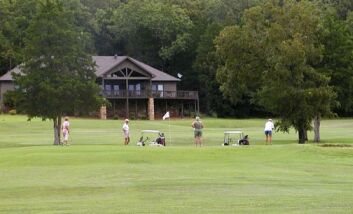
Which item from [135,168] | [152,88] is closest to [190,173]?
[135,168]

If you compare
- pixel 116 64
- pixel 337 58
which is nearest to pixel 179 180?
pixel 337 58

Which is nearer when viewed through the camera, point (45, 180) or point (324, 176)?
point (45, 180)

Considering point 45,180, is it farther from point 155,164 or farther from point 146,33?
point 146,33

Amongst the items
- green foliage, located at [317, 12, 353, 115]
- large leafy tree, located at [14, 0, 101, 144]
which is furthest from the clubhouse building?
large leafy tree, located at [14, 0, 101, 144]

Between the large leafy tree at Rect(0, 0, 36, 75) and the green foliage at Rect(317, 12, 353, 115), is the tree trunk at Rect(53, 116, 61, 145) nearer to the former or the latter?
the green foliage at Rect(317, 12, 353, 115)

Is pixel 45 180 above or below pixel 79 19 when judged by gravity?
below

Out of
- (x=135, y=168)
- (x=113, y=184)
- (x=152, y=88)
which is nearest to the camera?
(x=113, y=184)

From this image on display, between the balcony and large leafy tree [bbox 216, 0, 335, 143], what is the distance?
46.3 meters

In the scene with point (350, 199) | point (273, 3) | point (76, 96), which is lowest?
point (350, 199)

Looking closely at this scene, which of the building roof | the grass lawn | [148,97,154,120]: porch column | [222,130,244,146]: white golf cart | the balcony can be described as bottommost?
the grass lawn

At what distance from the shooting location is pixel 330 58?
58.2m

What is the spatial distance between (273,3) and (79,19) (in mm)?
69153

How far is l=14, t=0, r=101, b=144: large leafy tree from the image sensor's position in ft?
153

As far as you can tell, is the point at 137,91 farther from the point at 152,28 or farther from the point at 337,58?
the point at 337,58
